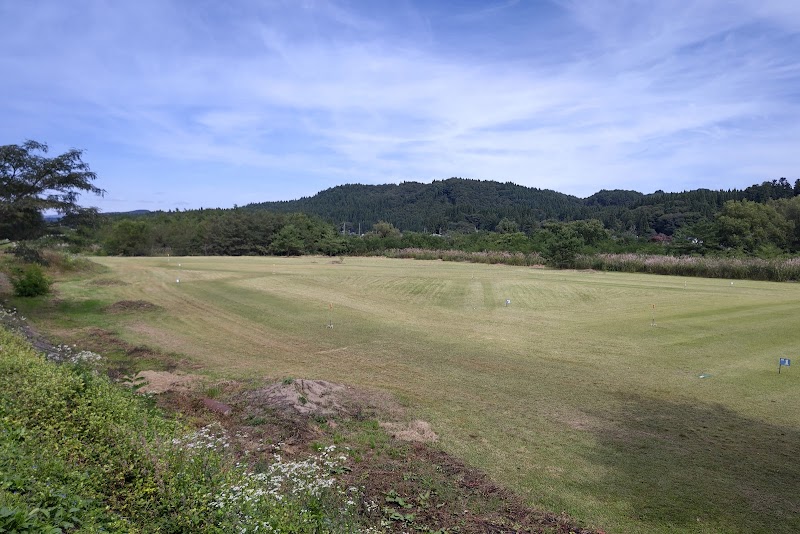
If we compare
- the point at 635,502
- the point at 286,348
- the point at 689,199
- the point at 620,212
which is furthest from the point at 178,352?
the point at 689,199

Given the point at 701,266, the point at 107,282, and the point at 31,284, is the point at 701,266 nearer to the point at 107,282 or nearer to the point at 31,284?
the point at 107,282

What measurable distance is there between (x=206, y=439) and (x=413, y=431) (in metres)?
3.77

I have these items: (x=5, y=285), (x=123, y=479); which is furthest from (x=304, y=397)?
(x=5, y=285)

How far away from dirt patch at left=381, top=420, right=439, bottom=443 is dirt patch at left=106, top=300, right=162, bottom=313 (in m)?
18.9

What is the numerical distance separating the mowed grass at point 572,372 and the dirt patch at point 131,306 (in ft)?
3.92

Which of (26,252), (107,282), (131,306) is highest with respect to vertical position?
(26,252)

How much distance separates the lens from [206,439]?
324 inches

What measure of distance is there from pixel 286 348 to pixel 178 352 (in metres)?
3.51

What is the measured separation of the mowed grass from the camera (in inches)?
302

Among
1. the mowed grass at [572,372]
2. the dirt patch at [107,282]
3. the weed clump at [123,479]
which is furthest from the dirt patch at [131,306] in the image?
the weed clump at [123,479]

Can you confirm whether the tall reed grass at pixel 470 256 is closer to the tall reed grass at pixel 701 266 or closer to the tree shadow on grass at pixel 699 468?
the tall reed grass at pixel 701 266

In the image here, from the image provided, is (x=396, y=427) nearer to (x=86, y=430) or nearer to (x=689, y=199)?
(x=86, y=430)

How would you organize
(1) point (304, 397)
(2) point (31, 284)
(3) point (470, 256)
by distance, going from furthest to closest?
1. (3) point (470, 256)
2. (2) point (31, 284)
3. (1) point (304, 397)

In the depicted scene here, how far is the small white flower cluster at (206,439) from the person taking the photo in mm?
6598
